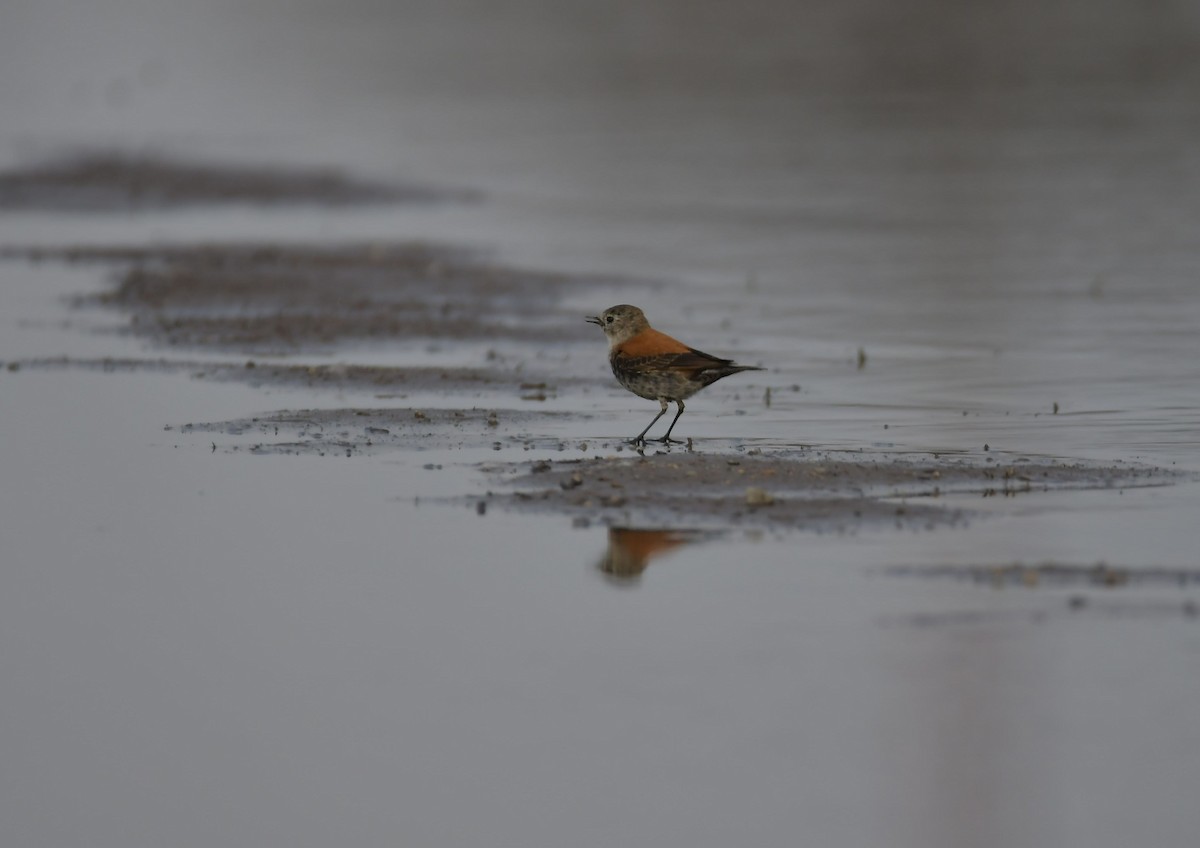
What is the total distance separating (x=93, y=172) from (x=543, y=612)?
69.4 feet

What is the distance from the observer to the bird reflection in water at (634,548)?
9.40 m

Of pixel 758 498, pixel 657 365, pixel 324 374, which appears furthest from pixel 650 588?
pixel 324 374

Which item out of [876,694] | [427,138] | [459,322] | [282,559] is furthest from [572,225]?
[876,694]

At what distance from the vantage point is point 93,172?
28.6 metres

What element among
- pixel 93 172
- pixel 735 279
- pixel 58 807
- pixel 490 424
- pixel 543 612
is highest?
pixel 93 172

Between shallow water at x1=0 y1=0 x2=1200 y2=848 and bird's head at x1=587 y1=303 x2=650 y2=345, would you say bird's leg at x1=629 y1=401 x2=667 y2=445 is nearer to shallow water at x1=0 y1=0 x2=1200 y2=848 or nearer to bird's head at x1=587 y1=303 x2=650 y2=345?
shallow water at x1=0 y1=0 x2=1200 y2=848

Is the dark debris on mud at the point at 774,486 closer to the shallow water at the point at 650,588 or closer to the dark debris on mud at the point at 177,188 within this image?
the shallow water at the point at 650,588

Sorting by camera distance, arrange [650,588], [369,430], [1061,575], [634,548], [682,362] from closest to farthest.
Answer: [1061,575], [650,588], [634,548], [682,362], [369,430]

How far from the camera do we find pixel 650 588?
30.1 feet

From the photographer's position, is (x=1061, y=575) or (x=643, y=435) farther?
(x=643, y=435)

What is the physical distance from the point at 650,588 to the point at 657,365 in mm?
3366

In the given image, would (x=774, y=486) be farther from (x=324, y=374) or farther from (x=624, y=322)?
(x=324, y=374)

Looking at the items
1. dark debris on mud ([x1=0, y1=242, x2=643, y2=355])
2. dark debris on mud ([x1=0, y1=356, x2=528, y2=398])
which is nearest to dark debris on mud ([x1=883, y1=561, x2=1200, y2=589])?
dark debris on mud ([x1=0, y1=356, x2=528, y2=398])

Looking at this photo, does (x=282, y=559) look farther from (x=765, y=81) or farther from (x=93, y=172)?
(x=765, y=81)
